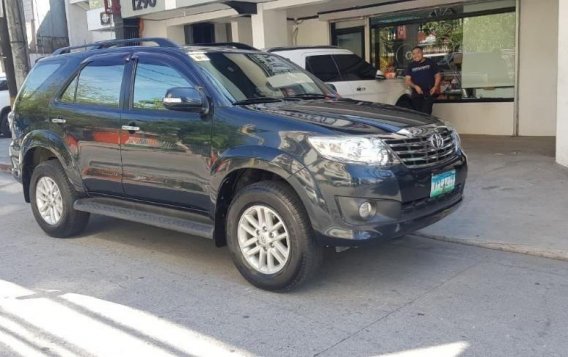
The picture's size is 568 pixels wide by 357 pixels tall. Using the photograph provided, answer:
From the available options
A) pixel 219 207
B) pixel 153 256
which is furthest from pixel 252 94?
pixel 153 256

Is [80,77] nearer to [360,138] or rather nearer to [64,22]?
[360,138]

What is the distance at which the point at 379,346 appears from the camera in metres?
3.66

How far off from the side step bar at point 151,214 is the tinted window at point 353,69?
18.4 ft

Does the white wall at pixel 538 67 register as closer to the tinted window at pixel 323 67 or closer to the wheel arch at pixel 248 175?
the tinted window at pixel 323 67

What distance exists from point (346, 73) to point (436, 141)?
19.5 ft

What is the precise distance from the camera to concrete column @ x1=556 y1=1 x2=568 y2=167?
7.91 m

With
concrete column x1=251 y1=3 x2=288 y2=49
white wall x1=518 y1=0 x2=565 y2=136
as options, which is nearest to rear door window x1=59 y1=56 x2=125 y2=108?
concrete column x1=251 y1=3 x2=288 y2=49

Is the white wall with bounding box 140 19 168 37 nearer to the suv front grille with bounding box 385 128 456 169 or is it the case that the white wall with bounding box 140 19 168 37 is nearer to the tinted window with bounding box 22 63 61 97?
the tinted window with bounding box 22 63 61 97

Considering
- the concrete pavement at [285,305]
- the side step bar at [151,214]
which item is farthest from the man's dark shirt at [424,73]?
the side step bar at [151,214]

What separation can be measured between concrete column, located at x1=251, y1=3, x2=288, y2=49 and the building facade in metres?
0.02

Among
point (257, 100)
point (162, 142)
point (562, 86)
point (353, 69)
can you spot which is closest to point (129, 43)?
point (162, 142)

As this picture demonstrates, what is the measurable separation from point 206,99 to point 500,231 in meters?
3.15

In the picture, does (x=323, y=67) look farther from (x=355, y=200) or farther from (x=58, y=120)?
(x=355, y=200)

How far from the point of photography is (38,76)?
6492mm
